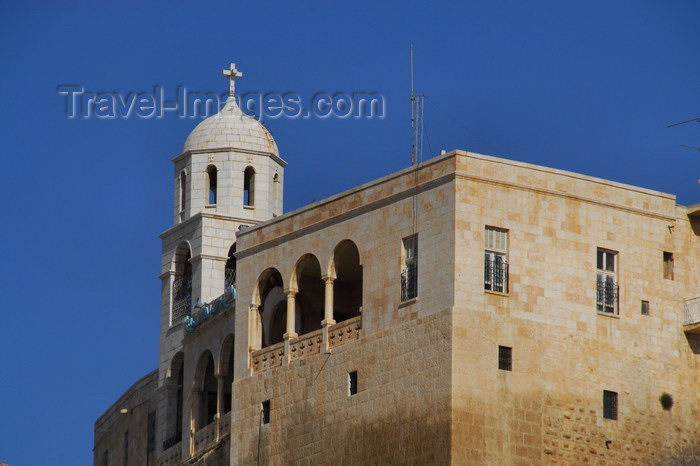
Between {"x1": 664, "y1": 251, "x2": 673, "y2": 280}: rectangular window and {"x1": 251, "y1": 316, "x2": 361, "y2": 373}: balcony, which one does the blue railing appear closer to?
{"x1": 251, "y1": 316, "x2": 361, "y2": 373}: balcony

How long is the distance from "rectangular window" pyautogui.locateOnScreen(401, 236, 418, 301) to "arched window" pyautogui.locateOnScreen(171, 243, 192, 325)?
57.8 feet

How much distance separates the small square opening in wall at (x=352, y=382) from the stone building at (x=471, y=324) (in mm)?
41

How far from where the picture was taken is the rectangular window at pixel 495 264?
57.2m

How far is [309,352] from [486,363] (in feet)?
24.5

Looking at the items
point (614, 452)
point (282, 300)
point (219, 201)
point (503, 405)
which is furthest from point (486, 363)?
point (219, 201)

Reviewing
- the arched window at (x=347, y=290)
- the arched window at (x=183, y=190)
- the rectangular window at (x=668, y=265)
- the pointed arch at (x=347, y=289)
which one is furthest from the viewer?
the arched window at (x=183, y=190)

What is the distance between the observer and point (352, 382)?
2352 inches

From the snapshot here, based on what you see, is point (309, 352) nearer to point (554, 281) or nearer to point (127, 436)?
point (554, 281)

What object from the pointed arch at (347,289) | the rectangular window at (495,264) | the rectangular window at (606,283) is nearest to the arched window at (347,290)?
the pointed arch at (347,289)

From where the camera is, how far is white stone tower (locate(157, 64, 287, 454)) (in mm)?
73938

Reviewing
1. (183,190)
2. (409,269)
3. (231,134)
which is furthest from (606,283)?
(183,190)

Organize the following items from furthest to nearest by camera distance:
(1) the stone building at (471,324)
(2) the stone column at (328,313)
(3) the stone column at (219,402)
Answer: (3) the stone column at (219,402) < (2) the stone column at (328,313) < (1) the stone building at (471,324)

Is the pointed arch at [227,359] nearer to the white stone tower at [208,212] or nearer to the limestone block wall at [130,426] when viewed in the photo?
the white stone tower at [208,212]

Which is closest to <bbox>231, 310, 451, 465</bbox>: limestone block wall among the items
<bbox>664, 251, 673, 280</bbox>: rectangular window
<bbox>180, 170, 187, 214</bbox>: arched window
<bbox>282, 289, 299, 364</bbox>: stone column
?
<bbox>282, 289, 299, 364</bbox>: stone column
